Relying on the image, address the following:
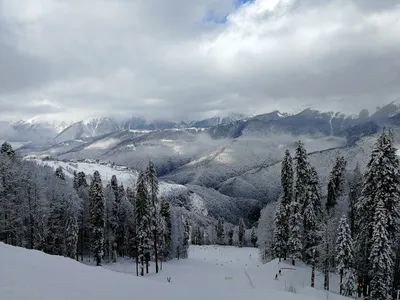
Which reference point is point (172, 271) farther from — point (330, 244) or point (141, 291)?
point (141, 291)

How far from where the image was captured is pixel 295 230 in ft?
154

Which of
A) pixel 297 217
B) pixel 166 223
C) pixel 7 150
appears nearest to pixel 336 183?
pixel 297 217

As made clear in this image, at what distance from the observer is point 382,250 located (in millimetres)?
31422

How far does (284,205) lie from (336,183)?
28.6ft

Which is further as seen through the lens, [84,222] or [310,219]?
[84,222]

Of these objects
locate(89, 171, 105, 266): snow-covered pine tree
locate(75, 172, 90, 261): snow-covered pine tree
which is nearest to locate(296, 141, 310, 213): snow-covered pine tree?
locate(89, 171, 105, 266): snow-covered pine tree

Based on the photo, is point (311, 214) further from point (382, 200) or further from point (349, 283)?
point (382, 200)

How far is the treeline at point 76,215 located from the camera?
42.2 metres

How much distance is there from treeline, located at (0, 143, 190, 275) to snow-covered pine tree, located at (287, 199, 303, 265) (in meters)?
19.6

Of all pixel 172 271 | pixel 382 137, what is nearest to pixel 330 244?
pixel 382 137

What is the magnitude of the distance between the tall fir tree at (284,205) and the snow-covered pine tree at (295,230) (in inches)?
99.4

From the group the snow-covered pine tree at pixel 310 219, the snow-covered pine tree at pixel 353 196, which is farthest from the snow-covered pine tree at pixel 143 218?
the snow-covered pine tree at pixel 353 196

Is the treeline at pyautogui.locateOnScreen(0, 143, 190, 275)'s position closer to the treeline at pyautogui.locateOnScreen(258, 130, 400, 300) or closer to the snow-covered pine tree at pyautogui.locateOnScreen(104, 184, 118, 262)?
the snow-covered pine tree at pyautogui.locateOnScreen(104, 184, 118, 262)

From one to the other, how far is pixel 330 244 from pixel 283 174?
503 inches
